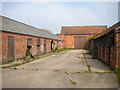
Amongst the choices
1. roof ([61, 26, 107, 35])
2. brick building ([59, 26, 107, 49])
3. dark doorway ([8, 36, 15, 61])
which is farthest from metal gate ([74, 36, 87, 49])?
dark doorway ([8, 36, 15, 61])

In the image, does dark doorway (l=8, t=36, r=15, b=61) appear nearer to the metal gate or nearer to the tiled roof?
the metal gate

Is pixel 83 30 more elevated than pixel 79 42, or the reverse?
pixel 83 30

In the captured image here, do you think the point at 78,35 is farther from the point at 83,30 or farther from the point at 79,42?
the point at 83,30

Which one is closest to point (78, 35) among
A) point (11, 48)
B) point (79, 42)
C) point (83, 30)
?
point (79, 42)

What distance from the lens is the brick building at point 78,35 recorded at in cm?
2938

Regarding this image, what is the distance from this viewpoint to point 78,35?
30016 mm

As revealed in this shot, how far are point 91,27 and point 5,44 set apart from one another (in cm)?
3103

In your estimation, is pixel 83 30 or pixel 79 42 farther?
pixel 83 30

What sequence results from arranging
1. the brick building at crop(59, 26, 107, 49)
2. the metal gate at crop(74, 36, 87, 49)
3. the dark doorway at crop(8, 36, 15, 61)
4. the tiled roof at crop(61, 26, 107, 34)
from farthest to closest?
the tiled roof at crop(61, 26, 107, 34)
the brick building at crop(59, 26, 107, 49)
the metal gate at crop(74, 36, 87, 49)
the dark doorway at crop(8, 36, 15, 61)

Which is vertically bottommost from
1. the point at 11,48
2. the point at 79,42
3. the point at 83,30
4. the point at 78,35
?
the point at 11,48

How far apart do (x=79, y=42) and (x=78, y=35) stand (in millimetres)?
2494

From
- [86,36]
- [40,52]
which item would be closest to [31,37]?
[40,52]

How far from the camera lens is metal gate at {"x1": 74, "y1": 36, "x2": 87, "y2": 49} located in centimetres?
2910

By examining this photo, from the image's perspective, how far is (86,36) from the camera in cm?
2952
